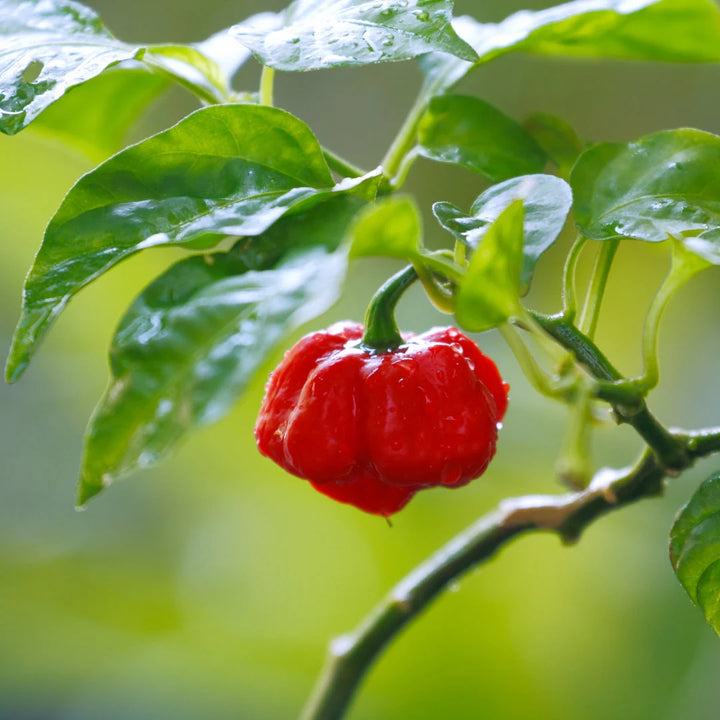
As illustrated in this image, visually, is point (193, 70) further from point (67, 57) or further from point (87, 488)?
point (87, 488)

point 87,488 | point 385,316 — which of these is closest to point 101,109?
point 385,316

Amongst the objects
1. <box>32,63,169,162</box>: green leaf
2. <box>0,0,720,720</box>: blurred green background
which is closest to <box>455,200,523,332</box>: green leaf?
<box>32,63,169,162</box>: green leaf

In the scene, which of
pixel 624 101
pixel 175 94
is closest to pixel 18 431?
pixel 175 94

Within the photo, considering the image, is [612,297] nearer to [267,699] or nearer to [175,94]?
[267,699]

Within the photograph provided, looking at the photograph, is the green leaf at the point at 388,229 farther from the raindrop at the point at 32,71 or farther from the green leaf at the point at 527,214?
the raindrop at the point at 32,71

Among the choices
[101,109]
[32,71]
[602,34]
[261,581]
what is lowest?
[261,581]

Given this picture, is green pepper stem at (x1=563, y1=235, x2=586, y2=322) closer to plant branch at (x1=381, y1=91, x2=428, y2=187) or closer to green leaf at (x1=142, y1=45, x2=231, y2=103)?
plant branch at (x1=381, y1=91, x2=428, y2=187)

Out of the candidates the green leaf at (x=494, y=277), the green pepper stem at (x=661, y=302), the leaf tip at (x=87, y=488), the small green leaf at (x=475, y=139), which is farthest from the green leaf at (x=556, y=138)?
the leaf tip at (x=87, y=488)
